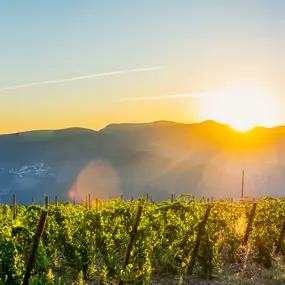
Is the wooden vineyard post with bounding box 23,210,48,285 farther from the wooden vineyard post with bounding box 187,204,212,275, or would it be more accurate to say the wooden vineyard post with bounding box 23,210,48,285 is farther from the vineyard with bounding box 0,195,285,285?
the wooden vineyard post with bounding box 187,204,212,275

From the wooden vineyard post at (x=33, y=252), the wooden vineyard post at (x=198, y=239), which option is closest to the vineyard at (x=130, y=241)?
the wooden vineyard post at (x=198, y=239)

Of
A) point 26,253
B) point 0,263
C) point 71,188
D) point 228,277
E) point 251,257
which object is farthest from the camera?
point 71,188

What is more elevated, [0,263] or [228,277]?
[0,263]

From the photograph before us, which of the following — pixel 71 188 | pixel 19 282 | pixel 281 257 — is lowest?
pixel 71 188

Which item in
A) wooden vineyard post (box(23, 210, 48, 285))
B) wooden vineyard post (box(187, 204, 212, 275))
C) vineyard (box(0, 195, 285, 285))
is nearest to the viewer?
wooden vineyard post (box(23, 210, 48, 285))

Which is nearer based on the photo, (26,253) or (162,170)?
(26,253)

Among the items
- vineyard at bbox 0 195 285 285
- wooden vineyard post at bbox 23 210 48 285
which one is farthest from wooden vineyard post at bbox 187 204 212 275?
wooden vineyard post at bbox 23 210 48 285

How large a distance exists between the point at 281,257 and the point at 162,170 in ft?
607

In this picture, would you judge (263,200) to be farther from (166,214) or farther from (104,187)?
(104,187)

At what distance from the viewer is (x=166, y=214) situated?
11.6 m

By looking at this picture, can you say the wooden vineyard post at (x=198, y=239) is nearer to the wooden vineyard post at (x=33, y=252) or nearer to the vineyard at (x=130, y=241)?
the vineyard at (x=130, y=241)

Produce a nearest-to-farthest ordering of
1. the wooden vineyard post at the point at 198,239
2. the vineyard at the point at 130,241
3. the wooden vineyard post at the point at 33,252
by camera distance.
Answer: the wooden vineyard post at the point at 33,252 → the vineyard at the point at 130,241 → the wooden vineyard post at the point at 198,239

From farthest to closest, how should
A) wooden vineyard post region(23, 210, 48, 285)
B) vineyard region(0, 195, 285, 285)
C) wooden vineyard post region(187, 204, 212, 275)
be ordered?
wooden vineyard post region(187, 204, 212, 275) → vineyard region(0, 195, 285, 285) → wooden vineyard post region(23, 210, 48, 285)

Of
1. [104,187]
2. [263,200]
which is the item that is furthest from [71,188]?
[263,200]
